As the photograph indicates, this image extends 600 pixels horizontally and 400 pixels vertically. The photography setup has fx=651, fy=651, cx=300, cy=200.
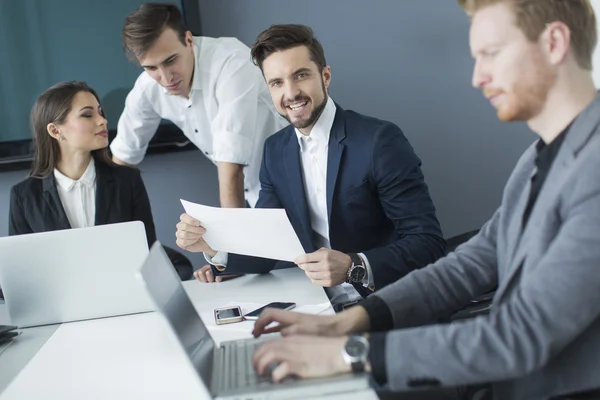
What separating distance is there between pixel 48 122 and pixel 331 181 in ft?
4.05

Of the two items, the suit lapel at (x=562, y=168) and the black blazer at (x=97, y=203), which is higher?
the suit lapel at (x=562, y=168)

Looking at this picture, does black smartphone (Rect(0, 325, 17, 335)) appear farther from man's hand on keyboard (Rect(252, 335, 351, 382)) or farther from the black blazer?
man's hand on keyboard (Rect(252, 335, 351, 382))

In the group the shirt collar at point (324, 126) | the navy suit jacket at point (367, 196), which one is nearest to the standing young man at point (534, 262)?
the navy suit jacket at point (367, 196)

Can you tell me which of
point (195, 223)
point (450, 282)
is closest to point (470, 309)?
point (450, 282)

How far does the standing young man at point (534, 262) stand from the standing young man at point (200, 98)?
Answer: 1463 millimetres

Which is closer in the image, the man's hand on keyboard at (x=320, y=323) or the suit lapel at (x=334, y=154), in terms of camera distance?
the man's hand on keyboard at (x=320, y=323)

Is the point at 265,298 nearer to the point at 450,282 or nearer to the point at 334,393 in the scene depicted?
the point at 450,282

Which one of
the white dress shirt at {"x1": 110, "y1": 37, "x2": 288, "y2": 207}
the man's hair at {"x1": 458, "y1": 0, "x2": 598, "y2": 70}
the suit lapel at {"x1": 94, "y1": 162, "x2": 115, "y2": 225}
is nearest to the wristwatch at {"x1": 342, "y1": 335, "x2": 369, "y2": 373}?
the man's hair at {"x1": 458, "y1": 0, "x2": 598, "y2": 70}

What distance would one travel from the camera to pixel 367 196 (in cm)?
197

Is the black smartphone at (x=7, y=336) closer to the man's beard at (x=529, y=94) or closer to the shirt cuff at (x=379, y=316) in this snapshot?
the shirt cuff at (x=379, y=316)

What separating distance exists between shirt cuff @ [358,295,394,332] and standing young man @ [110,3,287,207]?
52.6 inches

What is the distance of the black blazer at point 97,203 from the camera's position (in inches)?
95.0

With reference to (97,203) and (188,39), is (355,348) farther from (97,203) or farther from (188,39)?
(188,39)

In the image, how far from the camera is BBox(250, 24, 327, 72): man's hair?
2.04 metres
